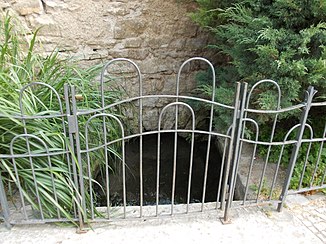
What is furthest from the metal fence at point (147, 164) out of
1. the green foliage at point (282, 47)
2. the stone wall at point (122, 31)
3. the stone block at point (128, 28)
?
the stone block at point (128, 28)

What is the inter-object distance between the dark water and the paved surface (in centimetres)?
64

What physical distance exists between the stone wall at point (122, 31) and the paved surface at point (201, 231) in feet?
6.13

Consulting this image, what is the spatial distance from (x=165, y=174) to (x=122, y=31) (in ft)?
5.53

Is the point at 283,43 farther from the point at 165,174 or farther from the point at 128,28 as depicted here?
the point at 165,174

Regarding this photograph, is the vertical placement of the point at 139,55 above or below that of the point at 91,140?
above

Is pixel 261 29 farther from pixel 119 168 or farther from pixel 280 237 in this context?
pixel 119 168

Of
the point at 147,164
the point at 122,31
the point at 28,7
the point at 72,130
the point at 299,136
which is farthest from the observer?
the point at 147,164

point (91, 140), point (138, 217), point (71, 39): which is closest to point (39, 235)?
point (138, 217)

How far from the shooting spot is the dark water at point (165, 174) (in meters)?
2.80

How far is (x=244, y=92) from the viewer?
1735 mm

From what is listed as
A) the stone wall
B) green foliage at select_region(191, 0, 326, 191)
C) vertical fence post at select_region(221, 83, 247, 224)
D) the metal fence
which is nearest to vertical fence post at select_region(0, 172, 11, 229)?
the metal fence

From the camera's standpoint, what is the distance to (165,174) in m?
3.15

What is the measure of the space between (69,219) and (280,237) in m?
1.50

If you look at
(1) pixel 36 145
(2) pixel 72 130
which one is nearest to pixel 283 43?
(2) pixel 72 130
